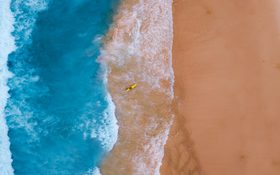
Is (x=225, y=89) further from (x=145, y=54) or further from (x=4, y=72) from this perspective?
(x=4, y=72)

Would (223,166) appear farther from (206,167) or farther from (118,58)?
(118,58)

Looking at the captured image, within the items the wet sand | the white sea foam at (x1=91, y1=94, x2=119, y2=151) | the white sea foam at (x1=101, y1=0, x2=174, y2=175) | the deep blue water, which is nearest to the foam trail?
the deep blue water

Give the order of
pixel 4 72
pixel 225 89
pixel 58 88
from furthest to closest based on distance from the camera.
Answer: pixel 4 72 → pixel 58 88 → pixel 225 89

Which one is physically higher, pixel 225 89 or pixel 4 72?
pixel 4 72

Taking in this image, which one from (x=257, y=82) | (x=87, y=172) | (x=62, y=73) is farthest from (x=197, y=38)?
(x=87, y=172)

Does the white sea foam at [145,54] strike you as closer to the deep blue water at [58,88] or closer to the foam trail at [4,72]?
the deep blue water at [58,88]

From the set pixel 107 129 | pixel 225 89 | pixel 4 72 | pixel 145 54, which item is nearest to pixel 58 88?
pixel 4 72

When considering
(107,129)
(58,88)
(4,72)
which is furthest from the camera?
(4,72)
